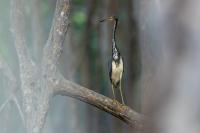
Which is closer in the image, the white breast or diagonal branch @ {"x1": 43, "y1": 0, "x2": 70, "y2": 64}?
diagonal branch @ {"x1": 43, "y1": 0, "x2": 70, "y2": 64}

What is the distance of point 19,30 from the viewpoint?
3.09 m

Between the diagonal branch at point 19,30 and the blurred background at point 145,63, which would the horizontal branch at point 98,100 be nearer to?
the blurred background at point 145,63

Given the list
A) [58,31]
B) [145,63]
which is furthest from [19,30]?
[145,63]

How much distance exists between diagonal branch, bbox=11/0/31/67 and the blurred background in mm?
322

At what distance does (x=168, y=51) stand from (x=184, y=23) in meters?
0.05

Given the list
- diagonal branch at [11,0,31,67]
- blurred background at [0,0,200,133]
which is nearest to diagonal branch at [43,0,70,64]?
diagonal branch at [11,0,31,67]

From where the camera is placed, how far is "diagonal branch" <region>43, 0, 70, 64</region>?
2873mm

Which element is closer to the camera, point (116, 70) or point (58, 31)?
point (58, 31)

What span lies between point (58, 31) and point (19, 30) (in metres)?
0.29

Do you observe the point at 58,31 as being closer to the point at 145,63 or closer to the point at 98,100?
the point at 98,100

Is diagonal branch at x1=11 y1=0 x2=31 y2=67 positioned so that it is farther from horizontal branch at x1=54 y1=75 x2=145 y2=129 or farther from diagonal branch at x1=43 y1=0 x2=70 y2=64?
horizontal branch at x1=54 y1=75 x2=145 y2=129

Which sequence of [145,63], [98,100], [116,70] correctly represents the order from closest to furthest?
[98,100], [116,70], [145,63]

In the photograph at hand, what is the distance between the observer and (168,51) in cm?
92

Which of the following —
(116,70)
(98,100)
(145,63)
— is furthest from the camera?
(145,63)
